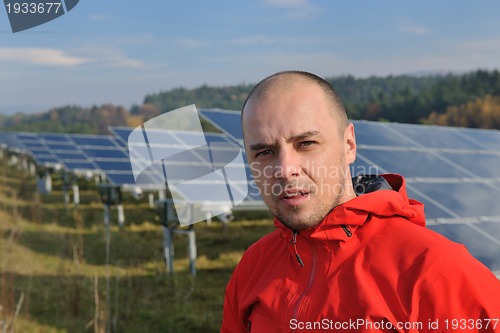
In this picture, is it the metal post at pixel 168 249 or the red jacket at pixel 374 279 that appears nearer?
the red jacket at pixel 374 279

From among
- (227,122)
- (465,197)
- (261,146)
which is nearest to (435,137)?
(465,197)

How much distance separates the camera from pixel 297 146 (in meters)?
1.79

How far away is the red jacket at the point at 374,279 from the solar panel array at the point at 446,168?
3338 millimetres

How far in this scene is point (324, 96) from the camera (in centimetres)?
183

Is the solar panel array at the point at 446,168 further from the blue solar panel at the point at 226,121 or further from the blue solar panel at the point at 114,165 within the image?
the blue solar panel at the point at 114,165

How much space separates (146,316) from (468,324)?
6544 mm

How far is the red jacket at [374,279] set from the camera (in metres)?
1.52

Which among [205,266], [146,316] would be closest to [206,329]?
[146,316]

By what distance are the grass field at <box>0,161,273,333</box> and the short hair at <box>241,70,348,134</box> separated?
2.84 m

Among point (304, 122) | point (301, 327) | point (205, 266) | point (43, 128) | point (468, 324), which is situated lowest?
point (43, 128)

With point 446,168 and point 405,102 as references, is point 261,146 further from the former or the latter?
point 405,102

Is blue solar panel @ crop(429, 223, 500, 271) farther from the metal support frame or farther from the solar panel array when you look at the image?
the metal support frame

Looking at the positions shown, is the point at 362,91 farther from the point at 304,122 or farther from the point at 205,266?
the point at 304,122

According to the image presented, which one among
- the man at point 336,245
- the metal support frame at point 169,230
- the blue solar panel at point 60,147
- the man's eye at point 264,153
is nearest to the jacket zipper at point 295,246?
the man at point 336,245
